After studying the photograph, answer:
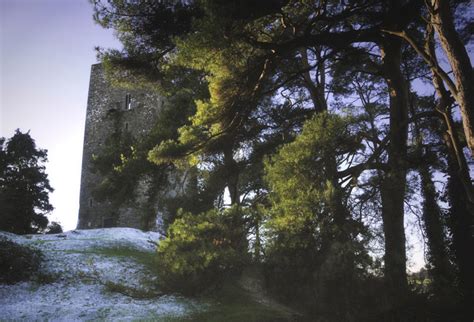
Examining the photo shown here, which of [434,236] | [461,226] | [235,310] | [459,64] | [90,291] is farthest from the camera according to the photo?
[90,291]

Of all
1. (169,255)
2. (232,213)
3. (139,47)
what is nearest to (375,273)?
(232,213)

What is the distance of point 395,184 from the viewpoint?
340 inches

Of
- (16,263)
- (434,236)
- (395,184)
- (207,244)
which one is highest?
(395,184)

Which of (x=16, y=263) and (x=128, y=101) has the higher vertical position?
(x=128, y=101)

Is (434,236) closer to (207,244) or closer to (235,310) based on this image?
(235,310)

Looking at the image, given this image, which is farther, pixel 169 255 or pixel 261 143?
pixel 261 143

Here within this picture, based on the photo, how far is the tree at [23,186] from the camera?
74.1 feet

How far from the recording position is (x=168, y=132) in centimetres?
1389

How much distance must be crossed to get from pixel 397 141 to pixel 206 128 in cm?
466

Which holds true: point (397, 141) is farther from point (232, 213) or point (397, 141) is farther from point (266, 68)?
point (232, 213)

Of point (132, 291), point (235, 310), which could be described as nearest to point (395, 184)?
point (235, 310)

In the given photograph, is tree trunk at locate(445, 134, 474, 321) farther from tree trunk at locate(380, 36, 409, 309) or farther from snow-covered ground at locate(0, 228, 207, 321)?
snow-covered ground at locate(0, 228, 207, 321)

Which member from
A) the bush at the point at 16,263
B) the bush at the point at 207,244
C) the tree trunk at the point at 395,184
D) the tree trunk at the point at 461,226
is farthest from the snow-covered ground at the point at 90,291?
the tree trunk at the point at 461,226

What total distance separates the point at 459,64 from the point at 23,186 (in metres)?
24.1
